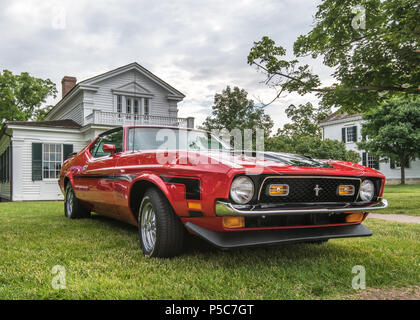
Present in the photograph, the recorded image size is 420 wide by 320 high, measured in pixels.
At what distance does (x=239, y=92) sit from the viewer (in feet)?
138

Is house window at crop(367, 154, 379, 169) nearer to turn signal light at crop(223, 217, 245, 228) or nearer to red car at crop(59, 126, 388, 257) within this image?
red car at crop(59, 126, 388, 257)

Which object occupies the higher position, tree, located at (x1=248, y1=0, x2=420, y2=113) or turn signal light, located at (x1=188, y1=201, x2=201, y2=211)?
tree, located at (x1=248, y1=0, x2=420, y2=113)

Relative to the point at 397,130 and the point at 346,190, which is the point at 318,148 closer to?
the point at 397,130

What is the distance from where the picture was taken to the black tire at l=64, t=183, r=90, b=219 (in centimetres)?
554

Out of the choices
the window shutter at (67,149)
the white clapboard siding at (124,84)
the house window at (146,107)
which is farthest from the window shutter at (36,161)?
the house window at (146,107)

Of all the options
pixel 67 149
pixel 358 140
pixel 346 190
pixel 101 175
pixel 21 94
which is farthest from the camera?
pixel 21 94

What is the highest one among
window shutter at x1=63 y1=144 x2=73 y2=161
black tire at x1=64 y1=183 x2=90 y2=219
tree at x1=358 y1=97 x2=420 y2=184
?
tree at x1=358 y1=97 x2=420 y2=184

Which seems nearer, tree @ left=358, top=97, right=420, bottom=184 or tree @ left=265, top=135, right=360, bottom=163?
tree @ left=265, top=135, right=360, bottom=163

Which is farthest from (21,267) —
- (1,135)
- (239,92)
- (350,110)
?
(239,92)

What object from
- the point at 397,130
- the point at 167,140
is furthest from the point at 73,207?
the point at 397,130

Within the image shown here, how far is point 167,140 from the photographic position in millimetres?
4035

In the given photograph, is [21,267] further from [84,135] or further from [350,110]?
[84,135]

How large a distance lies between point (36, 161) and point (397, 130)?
62.6 feet

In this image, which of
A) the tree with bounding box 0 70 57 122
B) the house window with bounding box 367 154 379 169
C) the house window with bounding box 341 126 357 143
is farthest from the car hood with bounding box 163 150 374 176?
the tree with bounding box 0 70 57 122
